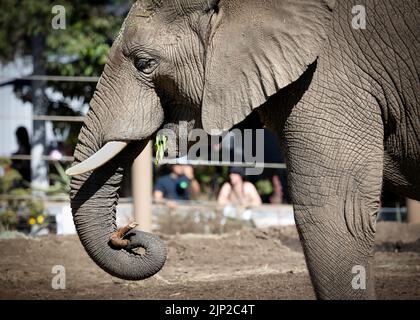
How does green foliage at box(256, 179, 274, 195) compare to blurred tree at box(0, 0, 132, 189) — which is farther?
green foliage at box(256, 179, 274, 195)

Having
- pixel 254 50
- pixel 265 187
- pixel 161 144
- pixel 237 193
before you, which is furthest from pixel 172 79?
pixel 265 187

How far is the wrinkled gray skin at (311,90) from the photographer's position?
483 cm

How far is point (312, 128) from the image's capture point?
16.0 feet

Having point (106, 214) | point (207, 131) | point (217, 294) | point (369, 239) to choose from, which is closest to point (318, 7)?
point (207, 131)

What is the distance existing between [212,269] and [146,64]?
374cm

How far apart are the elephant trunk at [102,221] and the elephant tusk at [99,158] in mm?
96

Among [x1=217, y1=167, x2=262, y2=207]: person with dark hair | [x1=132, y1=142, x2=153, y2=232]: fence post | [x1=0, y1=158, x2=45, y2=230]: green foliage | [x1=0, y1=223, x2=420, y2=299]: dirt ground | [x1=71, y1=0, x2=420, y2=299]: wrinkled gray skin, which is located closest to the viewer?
[x1=71, y1=0, x2=420, y2=299]: wrinkled gray skin

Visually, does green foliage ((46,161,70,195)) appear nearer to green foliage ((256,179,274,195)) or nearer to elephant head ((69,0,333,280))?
green foliage ((256,179,274,195))

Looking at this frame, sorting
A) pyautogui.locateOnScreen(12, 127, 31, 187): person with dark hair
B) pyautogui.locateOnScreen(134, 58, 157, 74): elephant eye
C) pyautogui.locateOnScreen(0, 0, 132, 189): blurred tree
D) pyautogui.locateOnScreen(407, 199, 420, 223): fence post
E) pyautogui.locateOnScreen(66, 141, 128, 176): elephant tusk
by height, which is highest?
pyautogui.locateOnScreen(0, 0, 132, 189): blurred tree

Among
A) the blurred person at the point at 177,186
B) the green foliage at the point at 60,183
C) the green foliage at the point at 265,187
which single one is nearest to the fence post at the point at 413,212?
the green foliage at the point at 265,187

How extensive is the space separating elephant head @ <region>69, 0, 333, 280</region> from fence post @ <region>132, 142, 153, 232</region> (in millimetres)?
4592

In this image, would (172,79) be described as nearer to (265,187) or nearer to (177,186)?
(177,186)

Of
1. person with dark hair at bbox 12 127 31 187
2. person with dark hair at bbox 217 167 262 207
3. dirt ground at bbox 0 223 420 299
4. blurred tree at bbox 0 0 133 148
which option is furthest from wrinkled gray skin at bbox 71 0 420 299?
person with dark hair at bbox 12 127 31 187

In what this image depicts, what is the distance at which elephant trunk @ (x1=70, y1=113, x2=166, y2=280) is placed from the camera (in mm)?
5383
